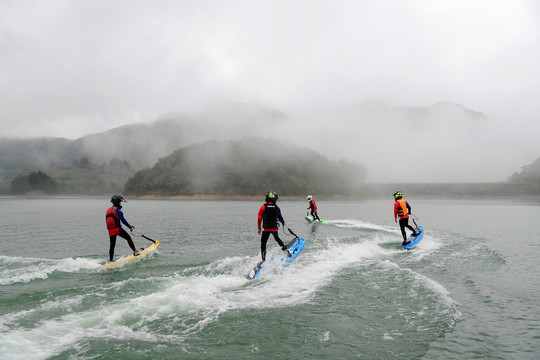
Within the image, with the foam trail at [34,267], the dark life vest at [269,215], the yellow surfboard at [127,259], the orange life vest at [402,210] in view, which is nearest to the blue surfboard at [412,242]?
the orange life vest at [402,210]

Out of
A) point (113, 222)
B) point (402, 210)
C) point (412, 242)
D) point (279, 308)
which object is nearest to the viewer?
point (279, 308)

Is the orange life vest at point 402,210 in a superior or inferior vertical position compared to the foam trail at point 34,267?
superior

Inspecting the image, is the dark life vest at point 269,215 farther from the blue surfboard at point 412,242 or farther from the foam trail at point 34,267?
the blue surfboard at point 412,242

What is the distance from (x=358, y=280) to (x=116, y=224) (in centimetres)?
1217

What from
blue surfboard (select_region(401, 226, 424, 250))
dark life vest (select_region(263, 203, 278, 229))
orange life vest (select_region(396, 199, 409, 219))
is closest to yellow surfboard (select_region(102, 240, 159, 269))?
dark life vest (select_region(263, 203, 278, 229))

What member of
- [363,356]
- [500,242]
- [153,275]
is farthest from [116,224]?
[500,242]

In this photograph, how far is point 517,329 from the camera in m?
7.85

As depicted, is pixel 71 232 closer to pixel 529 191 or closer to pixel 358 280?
pixel 358 280

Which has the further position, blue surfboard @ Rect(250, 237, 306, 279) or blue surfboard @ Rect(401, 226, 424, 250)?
blue surfboard @ Rect(401, 226, 424, 250)

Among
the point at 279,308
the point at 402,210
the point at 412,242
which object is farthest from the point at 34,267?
the point at 412,242

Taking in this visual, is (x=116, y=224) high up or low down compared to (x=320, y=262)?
up

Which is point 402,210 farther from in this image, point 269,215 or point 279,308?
point 279,308

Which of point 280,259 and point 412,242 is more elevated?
point 280,259

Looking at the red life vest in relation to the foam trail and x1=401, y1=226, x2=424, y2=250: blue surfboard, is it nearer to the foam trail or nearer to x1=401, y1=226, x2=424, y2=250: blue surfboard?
the foam trail
